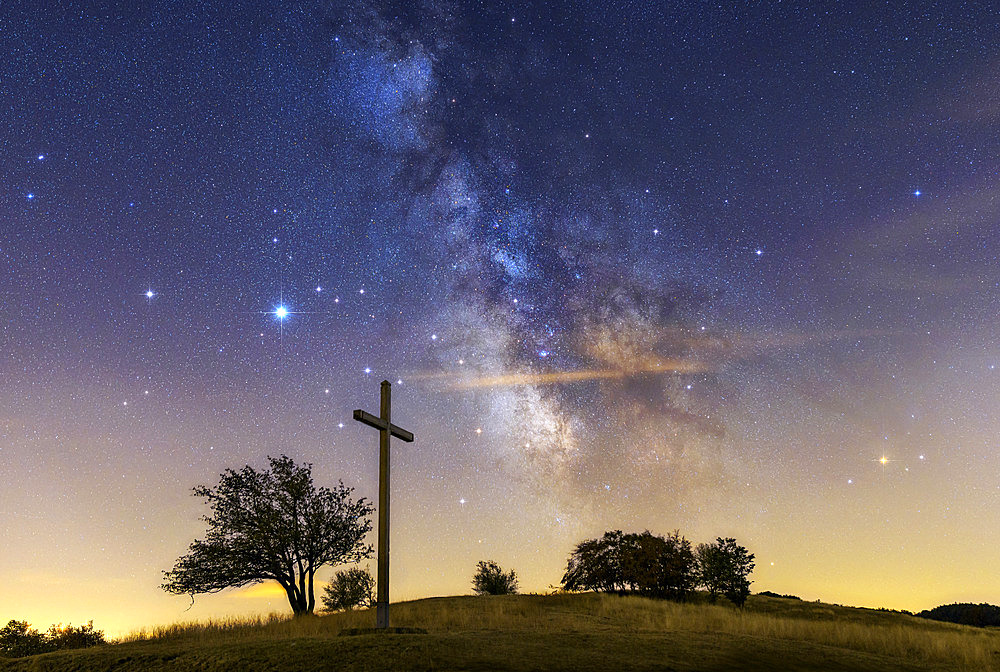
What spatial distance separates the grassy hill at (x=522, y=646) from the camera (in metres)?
14.0

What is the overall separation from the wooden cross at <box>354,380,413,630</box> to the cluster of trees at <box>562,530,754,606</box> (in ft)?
77.0

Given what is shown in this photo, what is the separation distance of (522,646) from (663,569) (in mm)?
27239

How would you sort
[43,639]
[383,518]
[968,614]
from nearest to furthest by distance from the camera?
1. [383,518]
2. [43,639]
3. [968,614]

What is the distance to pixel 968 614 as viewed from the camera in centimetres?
6172

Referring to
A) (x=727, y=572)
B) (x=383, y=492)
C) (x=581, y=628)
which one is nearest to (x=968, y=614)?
(x=727, y=572)

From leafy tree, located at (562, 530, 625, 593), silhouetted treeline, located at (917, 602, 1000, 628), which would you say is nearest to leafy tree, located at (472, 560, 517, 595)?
leafy tree, located at (562, 530, 625, 593)

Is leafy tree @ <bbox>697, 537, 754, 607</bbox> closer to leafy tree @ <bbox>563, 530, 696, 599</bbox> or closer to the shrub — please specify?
leafy tree @ <bbox>563, 530, 696, 599</bbox>

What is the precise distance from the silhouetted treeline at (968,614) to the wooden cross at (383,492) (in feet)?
160

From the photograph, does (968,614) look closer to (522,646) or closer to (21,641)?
(522,646)

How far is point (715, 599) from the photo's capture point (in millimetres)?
40969

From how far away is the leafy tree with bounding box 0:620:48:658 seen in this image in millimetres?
23867

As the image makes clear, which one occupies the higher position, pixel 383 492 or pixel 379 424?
pixel 379 424

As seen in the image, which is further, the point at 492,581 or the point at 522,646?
the point at 492,581

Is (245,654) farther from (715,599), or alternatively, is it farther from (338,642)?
(715,599)
